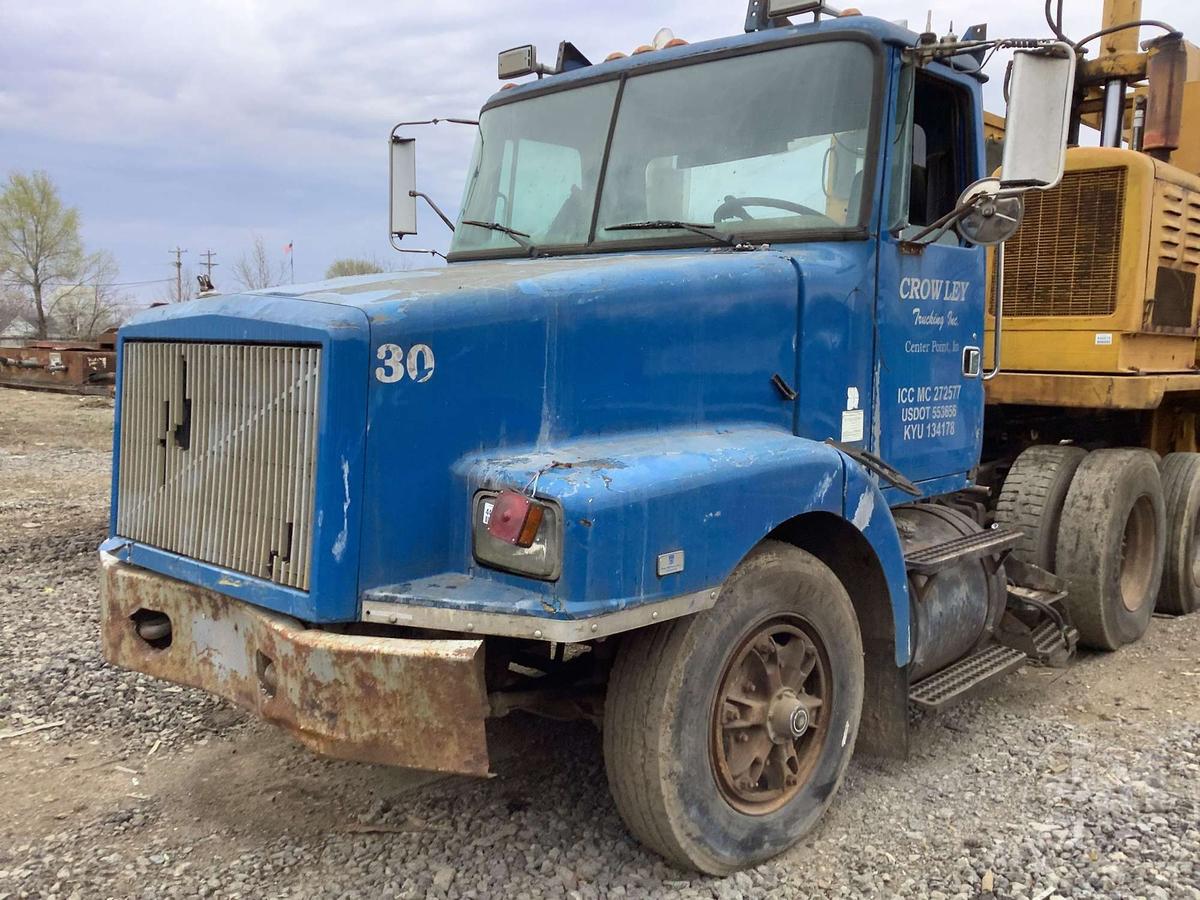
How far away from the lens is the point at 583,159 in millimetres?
4234

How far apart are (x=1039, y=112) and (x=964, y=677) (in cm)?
221

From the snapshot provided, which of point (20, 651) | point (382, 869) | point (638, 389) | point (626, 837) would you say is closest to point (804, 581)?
point (638, 389)

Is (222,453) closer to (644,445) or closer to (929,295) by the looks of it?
(644,445)

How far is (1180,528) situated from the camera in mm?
6141

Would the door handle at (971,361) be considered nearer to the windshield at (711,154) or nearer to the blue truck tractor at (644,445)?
the blue truck tractor at (644,445)

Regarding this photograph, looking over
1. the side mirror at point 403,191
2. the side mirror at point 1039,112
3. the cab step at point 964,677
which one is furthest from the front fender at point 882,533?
the side mirror at point 403,191

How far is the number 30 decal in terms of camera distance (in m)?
2.68

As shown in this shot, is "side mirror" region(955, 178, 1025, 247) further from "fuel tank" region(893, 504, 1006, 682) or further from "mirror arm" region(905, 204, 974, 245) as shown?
"fuel tank" region(893, 504, 1006, 682)

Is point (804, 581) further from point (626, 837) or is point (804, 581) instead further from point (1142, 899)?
point (1142, 899)

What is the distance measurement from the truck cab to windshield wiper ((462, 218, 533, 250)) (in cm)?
2

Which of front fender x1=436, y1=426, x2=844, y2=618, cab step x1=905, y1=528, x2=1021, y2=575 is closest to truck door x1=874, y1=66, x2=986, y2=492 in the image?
cab step x1=905, y1=528, x2=1021, y2=575

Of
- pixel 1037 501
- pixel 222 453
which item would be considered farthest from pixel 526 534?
pixel 1037 501

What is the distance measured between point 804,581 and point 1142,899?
53.0 inches

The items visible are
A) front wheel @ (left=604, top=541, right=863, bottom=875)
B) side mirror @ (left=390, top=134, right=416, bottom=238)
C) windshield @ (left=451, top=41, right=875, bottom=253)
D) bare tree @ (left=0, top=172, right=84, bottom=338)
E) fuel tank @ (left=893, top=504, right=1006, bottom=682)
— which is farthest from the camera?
bare tree @ (left=0, top=172, right=84, bottom=338)
